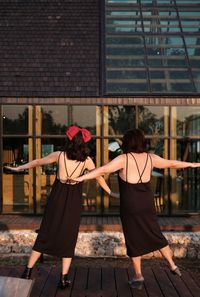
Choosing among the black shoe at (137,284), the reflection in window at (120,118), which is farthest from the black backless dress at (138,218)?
the reflection in window at (120,118)

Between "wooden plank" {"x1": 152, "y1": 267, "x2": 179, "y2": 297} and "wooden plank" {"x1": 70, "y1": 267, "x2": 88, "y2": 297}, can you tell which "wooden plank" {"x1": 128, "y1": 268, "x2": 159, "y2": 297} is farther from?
"wooden plank" {"x1": 70, "y1": 267, "x2": 88, "y2": 297}

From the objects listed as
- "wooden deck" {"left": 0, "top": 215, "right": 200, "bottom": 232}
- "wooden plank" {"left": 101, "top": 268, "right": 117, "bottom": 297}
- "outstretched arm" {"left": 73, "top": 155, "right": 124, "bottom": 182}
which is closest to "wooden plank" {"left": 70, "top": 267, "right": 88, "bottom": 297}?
"wooden plank" {"left": 101, "top": 268, "right": 117, "bottom": 297}

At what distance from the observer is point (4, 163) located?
11.0 meters

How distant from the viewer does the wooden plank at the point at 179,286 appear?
522 cm

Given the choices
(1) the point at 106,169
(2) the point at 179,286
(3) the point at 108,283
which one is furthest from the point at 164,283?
(1) the point at 106,169

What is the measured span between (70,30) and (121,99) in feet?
8.65

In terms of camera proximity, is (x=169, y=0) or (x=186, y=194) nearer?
(x=186, y=194)

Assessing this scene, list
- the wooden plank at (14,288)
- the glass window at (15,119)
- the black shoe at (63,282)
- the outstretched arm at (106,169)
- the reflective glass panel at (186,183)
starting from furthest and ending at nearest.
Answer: the reflective glass panel at (186,183) → the glass window at (15,119) → the black shoe at (63,282) → the outstretched arm at (106,169) → the wooden plank at (14,288)

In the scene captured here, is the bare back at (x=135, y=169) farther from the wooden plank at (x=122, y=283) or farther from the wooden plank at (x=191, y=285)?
the wooden plank at (x=191, y=285)

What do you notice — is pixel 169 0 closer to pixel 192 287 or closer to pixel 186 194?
pixel 186 194

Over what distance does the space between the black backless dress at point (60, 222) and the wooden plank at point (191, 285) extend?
1490 millimetres

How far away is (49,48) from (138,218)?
290 inches

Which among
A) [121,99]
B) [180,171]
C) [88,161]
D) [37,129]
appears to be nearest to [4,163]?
[37,129]

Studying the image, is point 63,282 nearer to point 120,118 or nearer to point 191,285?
point 191,285
